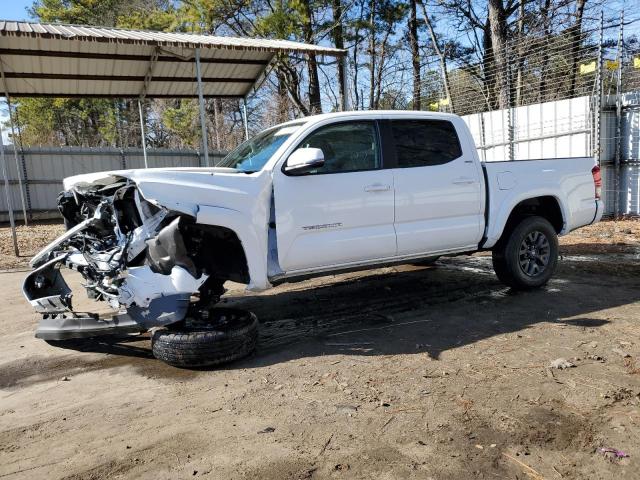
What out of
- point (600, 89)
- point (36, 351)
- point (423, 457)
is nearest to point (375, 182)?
point (423, 457)

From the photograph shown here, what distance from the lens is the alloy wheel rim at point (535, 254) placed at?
6129 mm

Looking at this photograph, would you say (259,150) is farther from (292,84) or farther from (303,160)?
(292,84)

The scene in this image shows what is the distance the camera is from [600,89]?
36.8 ft

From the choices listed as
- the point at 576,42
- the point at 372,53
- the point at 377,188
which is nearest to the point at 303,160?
the point at 377,188

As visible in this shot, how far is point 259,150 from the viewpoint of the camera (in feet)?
17.4

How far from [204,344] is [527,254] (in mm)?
4094

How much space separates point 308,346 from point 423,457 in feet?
6.38

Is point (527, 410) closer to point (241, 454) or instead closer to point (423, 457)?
point (423, 457)

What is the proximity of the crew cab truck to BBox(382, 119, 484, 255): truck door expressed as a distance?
0.01 metres

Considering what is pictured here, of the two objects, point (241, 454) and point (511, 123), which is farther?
point (511, 123)

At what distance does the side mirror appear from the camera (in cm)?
442

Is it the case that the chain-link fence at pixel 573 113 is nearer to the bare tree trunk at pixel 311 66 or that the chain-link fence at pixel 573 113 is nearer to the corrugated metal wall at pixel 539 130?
the corrugated metal wall at pixel 539 130

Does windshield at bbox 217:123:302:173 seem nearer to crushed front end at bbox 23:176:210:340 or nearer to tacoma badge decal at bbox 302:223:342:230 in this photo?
tacoma badge decal at bbox 302:223:342:230

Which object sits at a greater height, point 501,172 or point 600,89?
point 600,89
